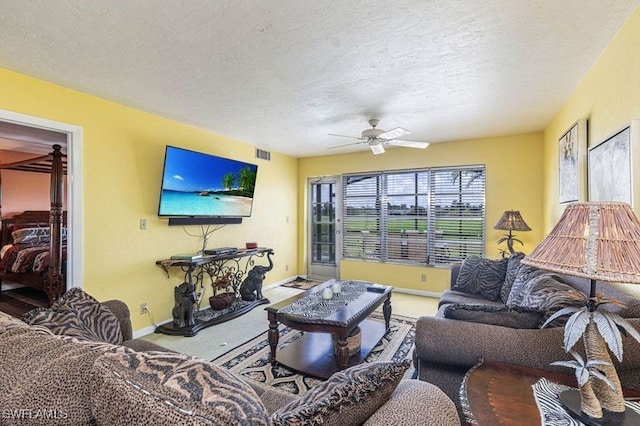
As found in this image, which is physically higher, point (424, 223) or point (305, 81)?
point (305, 81)

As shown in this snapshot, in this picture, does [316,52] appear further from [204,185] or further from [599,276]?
[204,185]

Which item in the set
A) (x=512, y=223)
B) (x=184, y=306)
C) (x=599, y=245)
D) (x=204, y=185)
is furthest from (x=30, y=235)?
(x=512, y=223)

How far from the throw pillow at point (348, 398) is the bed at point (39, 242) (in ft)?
10.7

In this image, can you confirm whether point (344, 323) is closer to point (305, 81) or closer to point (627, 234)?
point (627, 234)

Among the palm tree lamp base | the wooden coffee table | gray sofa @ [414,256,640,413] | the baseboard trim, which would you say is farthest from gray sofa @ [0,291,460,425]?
the baseboard trim

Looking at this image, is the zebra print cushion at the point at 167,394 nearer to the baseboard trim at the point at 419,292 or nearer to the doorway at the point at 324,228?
the baseboard trim at the point at 419,292

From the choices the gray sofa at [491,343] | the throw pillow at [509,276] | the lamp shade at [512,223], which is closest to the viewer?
the gray sofa at [491,343]

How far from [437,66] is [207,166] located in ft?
9.09

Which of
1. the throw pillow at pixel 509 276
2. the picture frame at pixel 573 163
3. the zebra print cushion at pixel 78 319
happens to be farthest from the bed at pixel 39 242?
the picture frame at pixel 573 163

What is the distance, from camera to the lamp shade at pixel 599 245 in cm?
92

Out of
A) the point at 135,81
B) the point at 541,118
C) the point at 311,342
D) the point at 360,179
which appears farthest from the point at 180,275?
the point at 541,118

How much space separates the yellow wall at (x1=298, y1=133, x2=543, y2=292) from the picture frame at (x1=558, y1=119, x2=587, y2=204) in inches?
41.9

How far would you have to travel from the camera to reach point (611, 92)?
1.96 meters

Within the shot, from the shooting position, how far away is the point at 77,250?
2783mm
